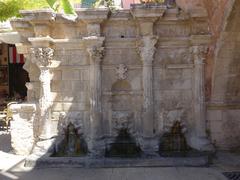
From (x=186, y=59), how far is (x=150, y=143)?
6.78ft

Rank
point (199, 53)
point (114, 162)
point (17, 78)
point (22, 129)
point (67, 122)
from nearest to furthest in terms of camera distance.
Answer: point (114, 162) → point (199, 53) → point (67, 122) → point (22, 129) → point (17, 78)

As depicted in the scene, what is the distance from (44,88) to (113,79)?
62.3 inches

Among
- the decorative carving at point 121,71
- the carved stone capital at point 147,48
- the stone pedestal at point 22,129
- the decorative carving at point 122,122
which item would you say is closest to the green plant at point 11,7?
the stone pedestal at point 22,129

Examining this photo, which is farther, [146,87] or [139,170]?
[146,87]

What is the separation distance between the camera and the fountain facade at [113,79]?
28.5 ft

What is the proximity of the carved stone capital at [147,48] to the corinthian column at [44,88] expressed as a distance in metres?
2.06

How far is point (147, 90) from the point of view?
28.7 feet

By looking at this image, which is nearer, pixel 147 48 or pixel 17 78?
pixel 147 48

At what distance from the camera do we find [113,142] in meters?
8.95

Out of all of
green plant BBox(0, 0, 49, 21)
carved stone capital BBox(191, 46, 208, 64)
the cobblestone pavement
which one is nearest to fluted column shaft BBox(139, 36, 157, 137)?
carved stone capital BBox(191, 46, 208, 64)

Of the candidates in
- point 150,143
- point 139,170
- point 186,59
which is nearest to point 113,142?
point 150,143

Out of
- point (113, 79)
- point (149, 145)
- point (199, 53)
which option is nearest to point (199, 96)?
point (199, 53)

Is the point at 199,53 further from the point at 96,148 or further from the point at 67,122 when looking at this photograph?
the point at 67,122

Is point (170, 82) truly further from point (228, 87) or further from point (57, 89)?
point (57, 89)
